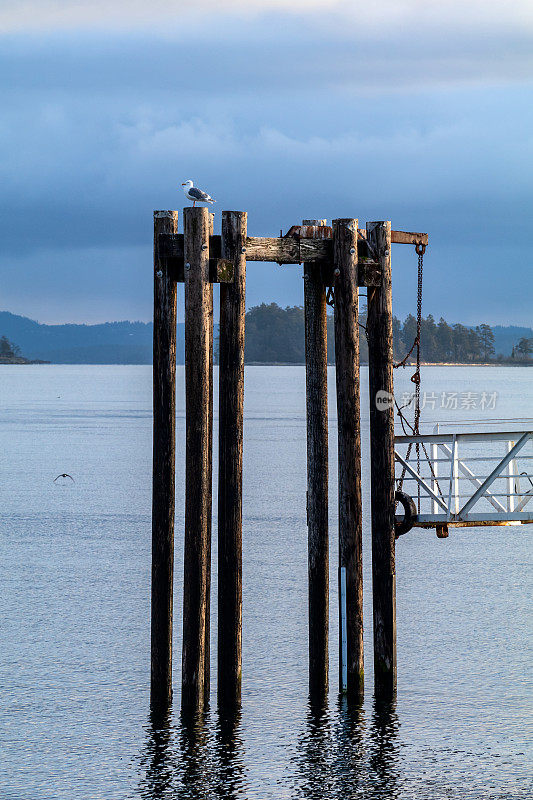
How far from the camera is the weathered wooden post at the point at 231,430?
11234 mm

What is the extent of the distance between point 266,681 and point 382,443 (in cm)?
446

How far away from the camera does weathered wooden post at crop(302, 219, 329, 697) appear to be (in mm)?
12273

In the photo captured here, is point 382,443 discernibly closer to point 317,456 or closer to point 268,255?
point 317,456

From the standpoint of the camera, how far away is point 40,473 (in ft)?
140

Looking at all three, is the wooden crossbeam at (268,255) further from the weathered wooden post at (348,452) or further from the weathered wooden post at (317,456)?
the weathered wooden post at (317,456)

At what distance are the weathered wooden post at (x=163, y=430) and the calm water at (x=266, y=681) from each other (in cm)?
153

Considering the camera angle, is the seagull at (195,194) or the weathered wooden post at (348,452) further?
the seagull at (195,194)

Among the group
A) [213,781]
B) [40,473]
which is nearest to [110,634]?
[213,781]

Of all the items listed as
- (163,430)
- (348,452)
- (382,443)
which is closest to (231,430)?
(163,430)

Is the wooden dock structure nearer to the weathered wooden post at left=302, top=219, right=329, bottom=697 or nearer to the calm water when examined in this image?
the weathered wooden post at left=302, top=219, right=329, bottom=697

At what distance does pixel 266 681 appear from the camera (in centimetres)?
1470

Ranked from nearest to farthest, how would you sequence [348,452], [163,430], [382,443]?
[163,430], [348,452], [382,443]

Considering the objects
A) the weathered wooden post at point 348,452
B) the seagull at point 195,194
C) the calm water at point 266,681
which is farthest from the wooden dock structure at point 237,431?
the seagull at point 195,194

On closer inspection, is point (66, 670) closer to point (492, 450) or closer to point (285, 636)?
point (285, 636)
